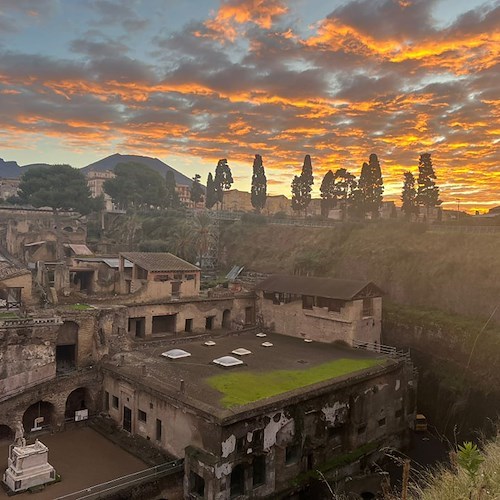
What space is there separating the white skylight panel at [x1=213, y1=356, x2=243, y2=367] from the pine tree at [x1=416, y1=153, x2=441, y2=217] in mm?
45188

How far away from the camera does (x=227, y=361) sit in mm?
32031

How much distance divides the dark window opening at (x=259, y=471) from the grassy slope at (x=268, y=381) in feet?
10.8

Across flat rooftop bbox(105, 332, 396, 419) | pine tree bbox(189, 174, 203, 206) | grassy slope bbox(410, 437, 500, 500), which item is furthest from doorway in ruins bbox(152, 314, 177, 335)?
pine tree bbox(189, 174, 203, 206)

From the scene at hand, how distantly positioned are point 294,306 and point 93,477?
23.1 metres

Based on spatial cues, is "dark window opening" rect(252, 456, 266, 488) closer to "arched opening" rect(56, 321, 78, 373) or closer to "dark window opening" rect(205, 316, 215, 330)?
"arched opening" rect(56, 321, 78, 373)

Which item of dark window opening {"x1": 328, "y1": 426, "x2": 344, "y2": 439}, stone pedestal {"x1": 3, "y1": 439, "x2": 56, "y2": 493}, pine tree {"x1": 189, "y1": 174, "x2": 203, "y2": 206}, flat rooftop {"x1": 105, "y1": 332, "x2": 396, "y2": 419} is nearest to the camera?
stone pedestal {"x1": 3, "y1": 439, "x2": 56, "y2": 493}

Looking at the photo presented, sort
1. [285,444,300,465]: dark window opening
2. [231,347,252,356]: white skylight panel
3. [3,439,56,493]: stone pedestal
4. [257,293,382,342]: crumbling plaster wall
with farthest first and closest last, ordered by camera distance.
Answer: [257,293,382,342]: crumbling plaster wall → [231,347,252,356]: white skylight panel → [285,444,300,465]: dark window opening → [3,439,56,493]: stone pedestal

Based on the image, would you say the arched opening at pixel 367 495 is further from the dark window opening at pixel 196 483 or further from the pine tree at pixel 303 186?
the pine tree at pixel 303 186

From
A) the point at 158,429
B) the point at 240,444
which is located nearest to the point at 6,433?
the point at 158,429

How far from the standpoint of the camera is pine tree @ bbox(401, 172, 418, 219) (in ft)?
234

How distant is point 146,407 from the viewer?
92.8 feet

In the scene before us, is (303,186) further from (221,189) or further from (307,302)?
(307,302)

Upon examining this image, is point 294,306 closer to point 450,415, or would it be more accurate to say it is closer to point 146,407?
point 450,415

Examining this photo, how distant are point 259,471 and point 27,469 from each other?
1188 cm
